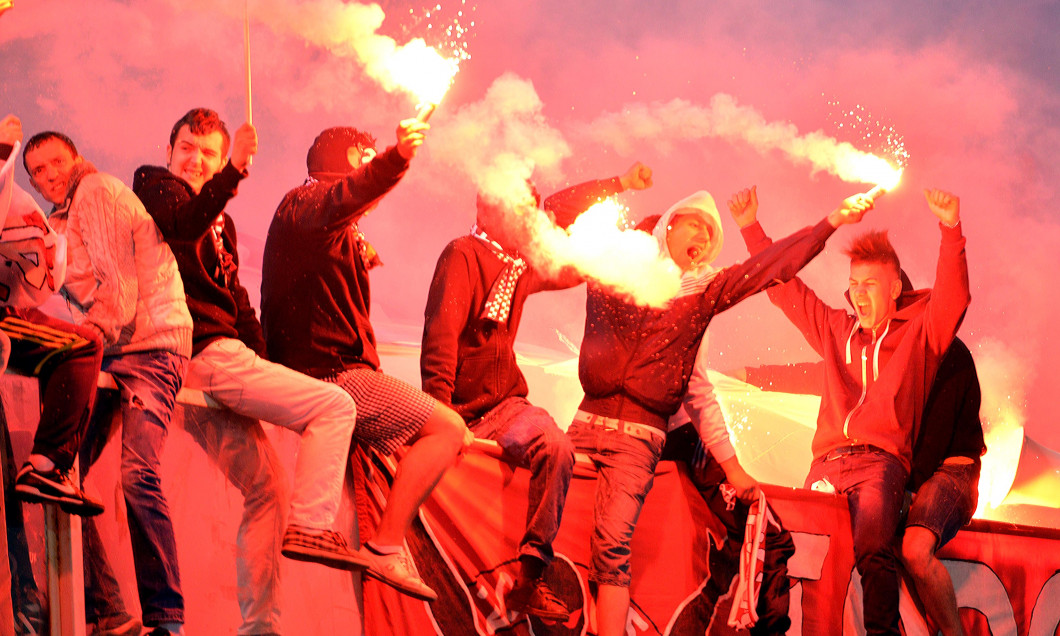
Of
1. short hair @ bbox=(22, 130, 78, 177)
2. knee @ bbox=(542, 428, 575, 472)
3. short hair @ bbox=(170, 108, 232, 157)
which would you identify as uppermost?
short hair @ bbox=(170, 108, 232, 157)

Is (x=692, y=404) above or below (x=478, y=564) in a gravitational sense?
above

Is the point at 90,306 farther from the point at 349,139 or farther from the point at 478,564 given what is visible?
the point at 478,564

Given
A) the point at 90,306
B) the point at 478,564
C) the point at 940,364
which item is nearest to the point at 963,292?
the point at 940,364

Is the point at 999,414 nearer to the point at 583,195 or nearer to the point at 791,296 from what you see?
the point at 791,296

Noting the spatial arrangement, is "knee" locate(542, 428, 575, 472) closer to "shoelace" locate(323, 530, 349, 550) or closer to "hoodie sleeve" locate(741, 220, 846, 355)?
"shoelace" locate(323, 530, 349, 550)

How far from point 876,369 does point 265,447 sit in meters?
2.44

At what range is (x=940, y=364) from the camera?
159 inches

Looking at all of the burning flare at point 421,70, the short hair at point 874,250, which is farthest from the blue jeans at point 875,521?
the burning flare at point 421,70

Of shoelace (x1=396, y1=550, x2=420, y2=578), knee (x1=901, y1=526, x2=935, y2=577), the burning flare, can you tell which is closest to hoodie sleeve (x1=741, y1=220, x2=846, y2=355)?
knee (x1=901, y1=526, x2=935, y2=577)

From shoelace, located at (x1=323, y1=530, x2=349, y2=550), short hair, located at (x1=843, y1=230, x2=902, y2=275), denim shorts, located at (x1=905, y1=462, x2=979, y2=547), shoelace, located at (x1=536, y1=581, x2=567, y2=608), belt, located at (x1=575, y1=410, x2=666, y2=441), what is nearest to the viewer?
shoelace, located at (x1=323, y1=530, x2=349, y2=550)

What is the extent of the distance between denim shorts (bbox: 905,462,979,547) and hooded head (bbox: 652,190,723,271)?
1185 mm

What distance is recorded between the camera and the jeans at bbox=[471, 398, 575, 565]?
10.2 feet

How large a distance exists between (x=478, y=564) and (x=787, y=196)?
411cm

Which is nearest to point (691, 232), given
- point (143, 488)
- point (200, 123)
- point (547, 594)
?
point (547, 594)
